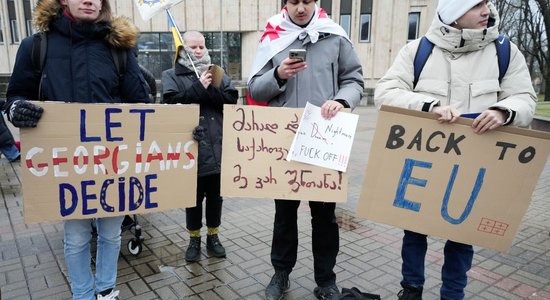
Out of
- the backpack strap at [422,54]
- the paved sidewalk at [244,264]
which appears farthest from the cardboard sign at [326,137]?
the paved sidewalk at [244,264]

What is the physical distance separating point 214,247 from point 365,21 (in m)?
23.1

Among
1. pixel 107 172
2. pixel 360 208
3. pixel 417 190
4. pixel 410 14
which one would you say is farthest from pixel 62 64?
pixel 410 14

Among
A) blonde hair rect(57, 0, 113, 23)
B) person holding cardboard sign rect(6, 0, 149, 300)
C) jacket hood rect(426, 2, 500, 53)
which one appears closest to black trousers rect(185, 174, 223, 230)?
person holding cardboard sign rect(6, 0, 149, 300)

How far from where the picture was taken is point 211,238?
354cm

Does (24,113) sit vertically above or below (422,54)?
below

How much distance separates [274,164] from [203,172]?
85cm

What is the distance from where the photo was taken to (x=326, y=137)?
240 cm

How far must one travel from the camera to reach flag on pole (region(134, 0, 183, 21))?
9.95 ft

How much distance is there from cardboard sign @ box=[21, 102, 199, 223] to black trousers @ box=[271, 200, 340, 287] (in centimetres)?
66

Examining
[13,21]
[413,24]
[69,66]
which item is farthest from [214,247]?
[13,21]

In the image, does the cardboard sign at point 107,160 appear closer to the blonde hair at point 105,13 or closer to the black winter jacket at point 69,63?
the black winter jacket at point 69,63

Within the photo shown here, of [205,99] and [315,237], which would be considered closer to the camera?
[315,237]

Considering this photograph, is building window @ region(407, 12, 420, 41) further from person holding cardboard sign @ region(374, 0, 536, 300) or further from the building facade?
person holding cardboard sign @ region(374, 0, 536, 300)

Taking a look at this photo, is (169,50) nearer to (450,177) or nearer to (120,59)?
(120,59)
